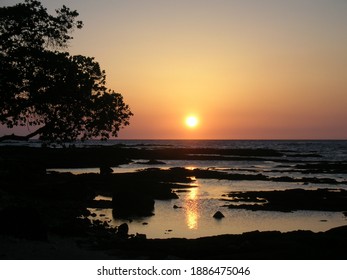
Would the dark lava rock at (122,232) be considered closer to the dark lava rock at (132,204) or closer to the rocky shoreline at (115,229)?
the rocky shoreline at (115,229)

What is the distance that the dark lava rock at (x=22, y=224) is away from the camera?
53.3ft

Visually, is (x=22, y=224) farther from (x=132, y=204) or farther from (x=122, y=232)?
(x=132, y=204)

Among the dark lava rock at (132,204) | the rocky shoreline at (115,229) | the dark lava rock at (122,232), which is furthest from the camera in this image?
the dark lava rock at (132,204)

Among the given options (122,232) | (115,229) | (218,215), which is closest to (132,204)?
(218,215)

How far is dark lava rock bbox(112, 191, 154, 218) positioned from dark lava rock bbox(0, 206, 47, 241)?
13.4 m

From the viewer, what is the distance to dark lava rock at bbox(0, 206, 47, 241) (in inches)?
640

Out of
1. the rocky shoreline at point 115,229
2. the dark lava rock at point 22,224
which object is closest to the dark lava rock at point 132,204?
the rocky shoreline at point 115,229

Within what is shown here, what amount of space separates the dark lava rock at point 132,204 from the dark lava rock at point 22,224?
13.4m

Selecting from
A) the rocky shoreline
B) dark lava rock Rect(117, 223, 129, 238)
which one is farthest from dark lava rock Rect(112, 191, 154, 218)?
dark lava rock Rect(117, 223, 129, 238)

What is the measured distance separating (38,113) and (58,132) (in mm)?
1442

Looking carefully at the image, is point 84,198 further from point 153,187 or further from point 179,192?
point 179,192

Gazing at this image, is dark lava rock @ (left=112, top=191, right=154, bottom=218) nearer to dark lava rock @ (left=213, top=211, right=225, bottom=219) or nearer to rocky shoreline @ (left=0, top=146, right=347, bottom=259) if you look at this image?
rocky shoreline @ (left=0, top=146, right=347, bottom=259)

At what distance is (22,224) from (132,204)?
50.0ft

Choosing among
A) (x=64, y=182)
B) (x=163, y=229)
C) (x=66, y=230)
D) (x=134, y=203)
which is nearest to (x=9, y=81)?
(x=66, y=230)
